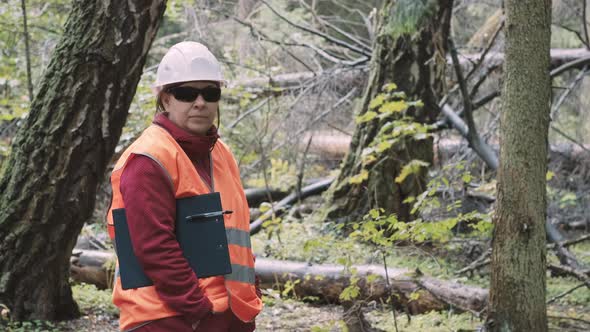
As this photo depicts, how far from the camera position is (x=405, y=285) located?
6590 mm

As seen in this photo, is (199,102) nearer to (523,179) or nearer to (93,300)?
A: (523,179)

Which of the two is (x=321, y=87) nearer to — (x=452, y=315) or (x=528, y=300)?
(x=452, y=315)

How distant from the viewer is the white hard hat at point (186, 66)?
2.88 m

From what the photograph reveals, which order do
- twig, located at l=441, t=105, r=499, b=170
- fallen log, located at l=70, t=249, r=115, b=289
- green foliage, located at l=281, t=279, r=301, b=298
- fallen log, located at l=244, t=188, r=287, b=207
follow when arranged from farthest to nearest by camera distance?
fallen log, located at l=244, t=188, r=287, b=207
fallen log, located at l=70, t=249, r=115, b=289
twig, located at l=441, t=105, r=499, b=170
green foliage, located at l=281, t=279, r=301, b=298

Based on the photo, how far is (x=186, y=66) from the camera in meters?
2.88

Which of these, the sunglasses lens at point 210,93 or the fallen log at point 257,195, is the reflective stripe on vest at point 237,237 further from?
the fallen log at point 257,195

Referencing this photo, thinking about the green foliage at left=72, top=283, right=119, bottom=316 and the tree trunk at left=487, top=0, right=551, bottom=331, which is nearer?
the tree trunk at left=487, top=0, right=551, bottom=331

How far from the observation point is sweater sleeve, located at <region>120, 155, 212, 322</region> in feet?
8.46

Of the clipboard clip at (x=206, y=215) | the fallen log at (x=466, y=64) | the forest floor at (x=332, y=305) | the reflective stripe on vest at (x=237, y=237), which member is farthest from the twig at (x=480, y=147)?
the clipboard clip at (x=206, y=215)

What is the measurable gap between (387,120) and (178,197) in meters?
6.34

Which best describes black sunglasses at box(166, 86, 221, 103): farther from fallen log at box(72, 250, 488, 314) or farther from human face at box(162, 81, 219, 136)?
fallen log at box(72, 250, 488, 314)

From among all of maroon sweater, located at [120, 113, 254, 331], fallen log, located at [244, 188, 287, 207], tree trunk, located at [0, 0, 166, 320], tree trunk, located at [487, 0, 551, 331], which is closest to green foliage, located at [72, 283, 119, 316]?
tree trunk, located at [0, 0, 166, 320]

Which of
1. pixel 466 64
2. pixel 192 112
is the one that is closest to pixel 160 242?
pixel 192 112

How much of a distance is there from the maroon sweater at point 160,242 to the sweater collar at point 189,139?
235 millimetres
